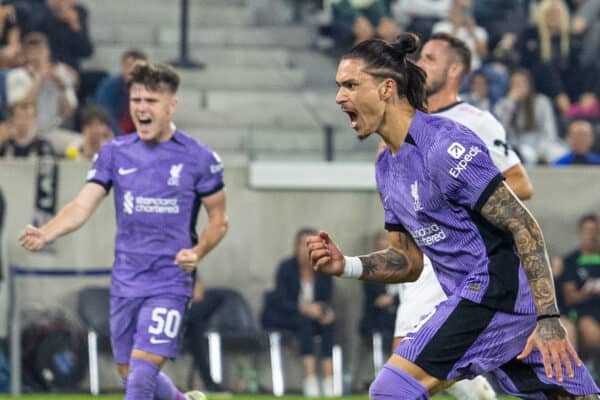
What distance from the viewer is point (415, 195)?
6.46 m

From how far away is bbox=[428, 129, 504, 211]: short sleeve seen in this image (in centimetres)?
621

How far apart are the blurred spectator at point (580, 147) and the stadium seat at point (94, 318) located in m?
5.11

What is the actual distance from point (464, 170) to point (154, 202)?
3581 millimetres

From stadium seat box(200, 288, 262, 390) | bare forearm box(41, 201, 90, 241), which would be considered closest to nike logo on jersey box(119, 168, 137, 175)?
bare forearm box(41, 201, 90, 241)

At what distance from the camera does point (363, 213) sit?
14781 mm

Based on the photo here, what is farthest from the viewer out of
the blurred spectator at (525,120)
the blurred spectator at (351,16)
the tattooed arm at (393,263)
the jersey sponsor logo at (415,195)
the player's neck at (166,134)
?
the blurred spectator at (351,16)

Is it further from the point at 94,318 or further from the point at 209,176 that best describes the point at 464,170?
the point at 94,318

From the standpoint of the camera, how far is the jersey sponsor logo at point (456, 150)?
6.23m

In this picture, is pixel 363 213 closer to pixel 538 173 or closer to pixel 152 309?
pixel 538 173

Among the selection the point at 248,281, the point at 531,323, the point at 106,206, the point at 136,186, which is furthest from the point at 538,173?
the point at 531,323

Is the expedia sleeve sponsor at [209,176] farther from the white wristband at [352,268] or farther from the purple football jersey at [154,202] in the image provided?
the white wristband at [352,268]

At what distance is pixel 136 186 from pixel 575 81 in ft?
30.7

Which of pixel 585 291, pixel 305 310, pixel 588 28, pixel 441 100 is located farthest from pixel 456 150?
pixel 588 28

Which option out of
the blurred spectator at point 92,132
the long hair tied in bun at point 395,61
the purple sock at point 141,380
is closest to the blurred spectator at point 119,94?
the blurred spectator at point 92,132
